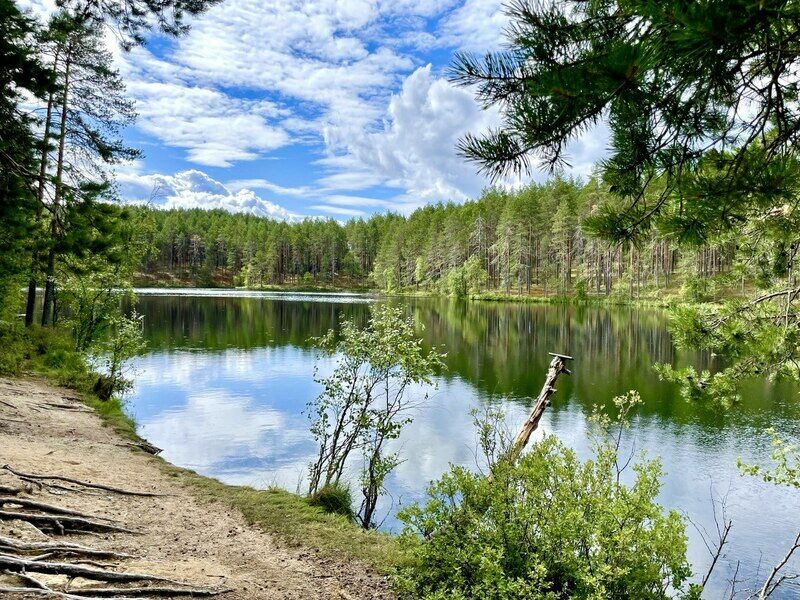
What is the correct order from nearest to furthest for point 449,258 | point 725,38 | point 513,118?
point 725,38 → point 513,118 → point 449,258

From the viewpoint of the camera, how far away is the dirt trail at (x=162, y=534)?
5.50 metres

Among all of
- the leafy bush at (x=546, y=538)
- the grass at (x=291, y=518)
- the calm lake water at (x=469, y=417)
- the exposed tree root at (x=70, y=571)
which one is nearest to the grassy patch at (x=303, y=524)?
the grass at (x=291, y=518)

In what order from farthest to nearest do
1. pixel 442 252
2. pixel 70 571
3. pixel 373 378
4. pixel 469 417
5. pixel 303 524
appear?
pixel 442 252 < pixel 469 417 < pixel 373 378 < pixel 303 524 < pixel 70 571

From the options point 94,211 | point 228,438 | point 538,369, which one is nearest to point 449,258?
point 538,369

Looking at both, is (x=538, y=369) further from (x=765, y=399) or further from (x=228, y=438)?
(x=228, y=438)

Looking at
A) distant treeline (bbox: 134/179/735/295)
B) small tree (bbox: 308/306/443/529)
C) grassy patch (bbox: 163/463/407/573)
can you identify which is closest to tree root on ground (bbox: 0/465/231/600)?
grassy patch (bbox: 163/463/407/573)

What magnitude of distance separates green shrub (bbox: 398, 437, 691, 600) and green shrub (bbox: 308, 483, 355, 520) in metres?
3.29

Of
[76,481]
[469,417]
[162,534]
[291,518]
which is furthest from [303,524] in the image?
[469,417]

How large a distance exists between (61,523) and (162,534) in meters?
1.12

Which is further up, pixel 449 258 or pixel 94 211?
pixel 449 258

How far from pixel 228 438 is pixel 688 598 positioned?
12.4m

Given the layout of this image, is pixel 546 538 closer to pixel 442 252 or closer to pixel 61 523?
pixel 61 523

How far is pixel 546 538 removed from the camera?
511cm

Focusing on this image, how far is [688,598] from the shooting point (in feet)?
15.4
